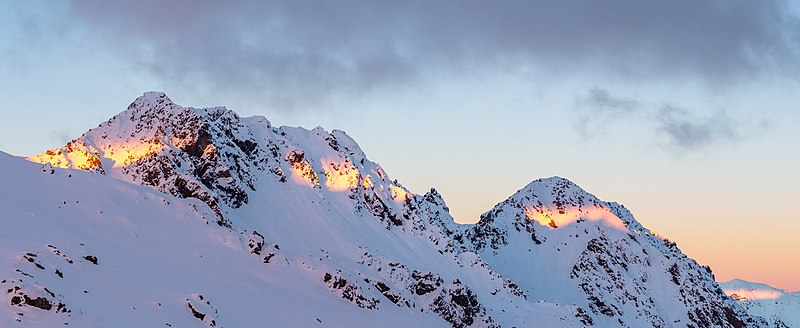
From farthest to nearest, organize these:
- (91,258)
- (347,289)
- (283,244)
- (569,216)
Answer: (569,216) < (283,244) < (347,289) < (91,258)

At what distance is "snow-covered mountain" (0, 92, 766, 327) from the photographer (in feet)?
137

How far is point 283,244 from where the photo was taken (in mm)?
82812

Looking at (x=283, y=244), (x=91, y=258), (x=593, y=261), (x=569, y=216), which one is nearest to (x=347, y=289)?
(x=283, y=244)

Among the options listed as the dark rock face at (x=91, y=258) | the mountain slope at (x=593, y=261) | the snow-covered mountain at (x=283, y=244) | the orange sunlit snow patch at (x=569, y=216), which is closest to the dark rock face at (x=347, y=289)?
the snow-covered mountain at (x=283, y=244)

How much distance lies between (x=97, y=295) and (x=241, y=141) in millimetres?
63507

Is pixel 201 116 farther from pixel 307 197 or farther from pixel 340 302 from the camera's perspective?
pixel 340 302

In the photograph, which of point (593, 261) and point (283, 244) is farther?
point (593, 261)

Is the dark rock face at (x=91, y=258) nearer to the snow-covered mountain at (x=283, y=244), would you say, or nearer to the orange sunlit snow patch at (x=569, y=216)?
the snow-covered mountain at (x=283, y=244)

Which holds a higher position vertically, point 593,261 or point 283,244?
point 593,261

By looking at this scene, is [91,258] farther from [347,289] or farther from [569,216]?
[569,216]

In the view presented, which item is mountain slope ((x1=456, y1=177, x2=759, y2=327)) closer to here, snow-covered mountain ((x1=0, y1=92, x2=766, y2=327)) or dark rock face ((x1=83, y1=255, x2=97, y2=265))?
snow-covered mountain ((x1=0, y1=92, x2=766, y2=327))

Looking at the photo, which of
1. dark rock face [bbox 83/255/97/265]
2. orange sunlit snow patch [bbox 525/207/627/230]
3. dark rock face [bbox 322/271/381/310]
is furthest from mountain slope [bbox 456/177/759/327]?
dark rock face [bbox 83/255/97/265]

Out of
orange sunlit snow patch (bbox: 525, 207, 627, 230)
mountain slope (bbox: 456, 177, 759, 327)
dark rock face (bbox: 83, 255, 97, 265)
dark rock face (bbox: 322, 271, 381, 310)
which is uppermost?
orange sunlit snow patch (bbox: 525, 207, 627, 230)

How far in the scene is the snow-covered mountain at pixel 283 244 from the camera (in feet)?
137
